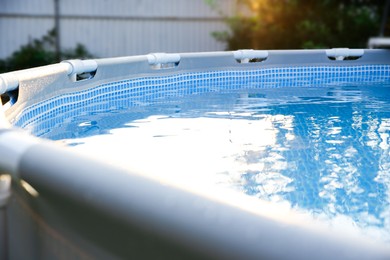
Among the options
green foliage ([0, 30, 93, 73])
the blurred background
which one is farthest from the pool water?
green foliage ([0, 30, 93, 73])

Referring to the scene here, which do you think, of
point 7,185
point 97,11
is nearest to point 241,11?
point 97,11

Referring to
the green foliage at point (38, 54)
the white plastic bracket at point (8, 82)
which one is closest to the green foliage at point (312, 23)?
the green foliage at point (38, 54)

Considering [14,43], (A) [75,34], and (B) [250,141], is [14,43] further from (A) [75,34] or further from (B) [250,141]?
(B) [250,141]

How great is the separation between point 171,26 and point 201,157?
943cm

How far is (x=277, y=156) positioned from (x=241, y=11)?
32.0ft

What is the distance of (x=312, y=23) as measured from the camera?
11.2 metres

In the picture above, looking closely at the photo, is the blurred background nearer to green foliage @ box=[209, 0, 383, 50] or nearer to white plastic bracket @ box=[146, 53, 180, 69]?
green foliage @ box=[209, 0, 383, 50]

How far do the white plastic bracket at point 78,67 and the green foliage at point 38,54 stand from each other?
20.7ft

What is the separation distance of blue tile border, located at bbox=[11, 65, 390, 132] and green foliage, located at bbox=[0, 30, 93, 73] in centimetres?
525

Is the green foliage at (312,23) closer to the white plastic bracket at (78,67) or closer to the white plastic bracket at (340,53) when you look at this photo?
the white plastic bracket at (340,53)

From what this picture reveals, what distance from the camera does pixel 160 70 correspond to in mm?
6641

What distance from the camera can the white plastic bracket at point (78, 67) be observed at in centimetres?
495

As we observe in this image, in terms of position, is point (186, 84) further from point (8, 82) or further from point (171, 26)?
point (171, 26)

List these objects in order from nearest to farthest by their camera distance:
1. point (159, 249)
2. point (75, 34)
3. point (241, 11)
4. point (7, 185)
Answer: point (159, 249) → point (7, 185) → point (75, 34) → point (241, 11)
